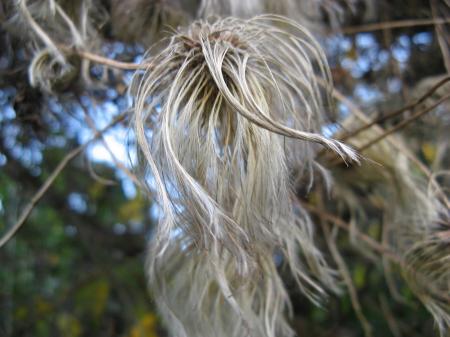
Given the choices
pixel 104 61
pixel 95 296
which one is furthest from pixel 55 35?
pixel 95 296

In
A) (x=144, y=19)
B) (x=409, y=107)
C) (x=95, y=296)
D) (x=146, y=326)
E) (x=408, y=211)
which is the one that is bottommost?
(x=408, y=211)

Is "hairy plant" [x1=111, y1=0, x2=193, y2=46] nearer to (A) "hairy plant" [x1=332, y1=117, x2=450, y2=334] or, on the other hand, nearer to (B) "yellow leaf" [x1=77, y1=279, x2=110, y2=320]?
(A) "hairy plant" [x1=332, y1=117, x2=450, y2=334]

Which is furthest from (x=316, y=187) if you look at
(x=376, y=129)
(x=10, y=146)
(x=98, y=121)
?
(x=10, y=146)

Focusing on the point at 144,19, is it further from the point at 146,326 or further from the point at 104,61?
the point at 146,326

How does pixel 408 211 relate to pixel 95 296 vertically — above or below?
below

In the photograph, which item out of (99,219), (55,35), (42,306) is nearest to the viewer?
(55,35)

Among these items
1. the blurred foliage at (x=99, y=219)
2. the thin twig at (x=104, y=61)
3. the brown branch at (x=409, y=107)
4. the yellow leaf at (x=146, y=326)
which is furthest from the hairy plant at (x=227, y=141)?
the yellow leaf at (x=146, y=326)

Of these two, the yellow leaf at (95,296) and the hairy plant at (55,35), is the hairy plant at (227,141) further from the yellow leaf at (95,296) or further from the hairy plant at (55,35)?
the yellow leaf at (95,296)
